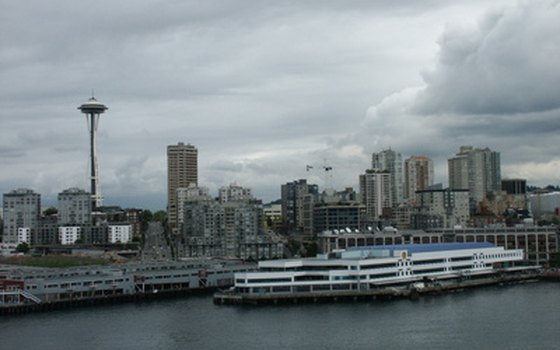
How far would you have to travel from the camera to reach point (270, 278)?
4100cm

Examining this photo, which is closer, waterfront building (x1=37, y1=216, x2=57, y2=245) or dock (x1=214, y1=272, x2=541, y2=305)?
dock (x1=214, y1=272, x2=541, y2=305)

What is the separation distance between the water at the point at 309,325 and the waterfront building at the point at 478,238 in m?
17.7

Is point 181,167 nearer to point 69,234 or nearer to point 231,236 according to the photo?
point 69,234

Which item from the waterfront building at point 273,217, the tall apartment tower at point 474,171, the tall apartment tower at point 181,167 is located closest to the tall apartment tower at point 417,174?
the tall apartment tower at point 474,171

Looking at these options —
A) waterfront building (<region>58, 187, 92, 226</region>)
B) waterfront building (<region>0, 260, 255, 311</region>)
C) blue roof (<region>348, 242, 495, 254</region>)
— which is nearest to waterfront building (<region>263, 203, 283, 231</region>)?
waterfront building (<region>58, 187, 92, 226</region>)

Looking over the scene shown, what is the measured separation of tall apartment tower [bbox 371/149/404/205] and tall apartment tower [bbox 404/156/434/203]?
4.41 metres

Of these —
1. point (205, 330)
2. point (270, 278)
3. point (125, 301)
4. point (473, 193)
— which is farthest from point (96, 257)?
point (473, 193)

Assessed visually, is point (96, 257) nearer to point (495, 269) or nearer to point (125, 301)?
point (125, 301)

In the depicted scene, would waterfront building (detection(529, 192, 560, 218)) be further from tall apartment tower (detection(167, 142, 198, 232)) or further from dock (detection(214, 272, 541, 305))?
dock (detection(214, 272, 541, 305))

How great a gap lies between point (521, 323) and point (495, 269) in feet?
65.3

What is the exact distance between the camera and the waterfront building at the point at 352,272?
41.0 m

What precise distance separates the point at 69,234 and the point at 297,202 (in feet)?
93.8

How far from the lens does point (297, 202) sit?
10388 centimetres

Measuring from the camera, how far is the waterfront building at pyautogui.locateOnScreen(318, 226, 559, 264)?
59.2 meters
